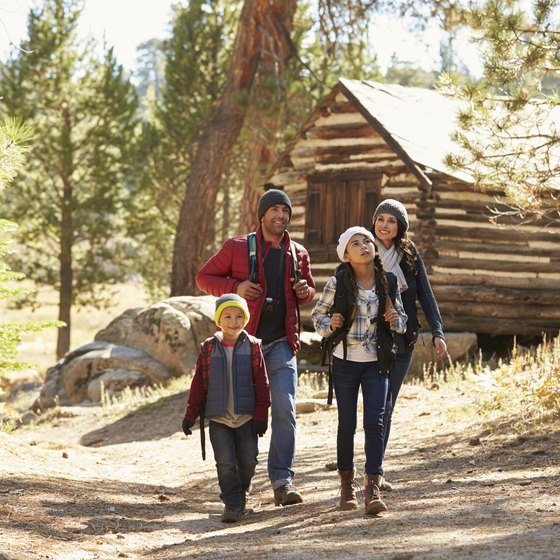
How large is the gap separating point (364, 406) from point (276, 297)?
1.11m

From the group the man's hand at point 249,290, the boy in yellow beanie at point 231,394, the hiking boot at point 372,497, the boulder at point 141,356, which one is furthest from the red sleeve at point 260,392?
the boulder at point 141,356

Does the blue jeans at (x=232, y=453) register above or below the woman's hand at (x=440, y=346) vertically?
below

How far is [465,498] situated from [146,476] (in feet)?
13.7

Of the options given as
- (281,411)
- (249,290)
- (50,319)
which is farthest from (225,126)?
(50,319)

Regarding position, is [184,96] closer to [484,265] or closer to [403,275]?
[484,265]

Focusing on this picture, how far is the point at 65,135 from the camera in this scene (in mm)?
25859

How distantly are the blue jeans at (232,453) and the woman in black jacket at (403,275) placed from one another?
3.18ft

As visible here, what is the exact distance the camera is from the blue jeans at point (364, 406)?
20.4 feet

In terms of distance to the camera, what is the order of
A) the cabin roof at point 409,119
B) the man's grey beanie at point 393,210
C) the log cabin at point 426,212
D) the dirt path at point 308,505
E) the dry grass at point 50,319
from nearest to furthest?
1. the dirt path at point 308,505
2. the man's grey beanie at point 393,210
3. the cabin roof at point 409,119
4. the log cabin at point 426,212
5. the dry grass at point 50,319

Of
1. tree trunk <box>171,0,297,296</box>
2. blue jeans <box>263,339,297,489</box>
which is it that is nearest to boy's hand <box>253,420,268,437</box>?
blue jeans <box>263,339,297,489</box>

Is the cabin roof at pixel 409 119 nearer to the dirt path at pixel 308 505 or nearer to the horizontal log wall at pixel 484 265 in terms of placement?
the horizontal log wall at pixel 484 265

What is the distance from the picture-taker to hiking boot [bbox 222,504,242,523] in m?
6.61

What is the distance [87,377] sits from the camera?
17750mm

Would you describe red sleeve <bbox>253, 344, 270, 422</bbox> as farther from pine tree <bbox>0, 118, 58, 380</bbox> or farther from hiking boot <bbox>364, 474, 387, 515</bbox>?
pine tree <bbox>0, 118, 58, 380</bbox>
